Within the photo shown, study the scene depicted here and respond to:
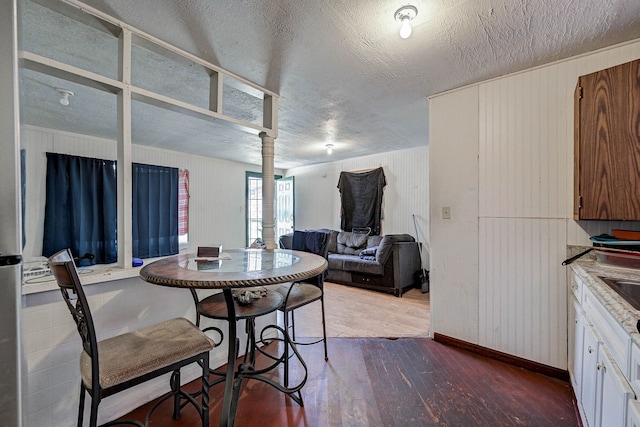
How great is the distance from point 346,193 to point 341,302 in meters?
2.56

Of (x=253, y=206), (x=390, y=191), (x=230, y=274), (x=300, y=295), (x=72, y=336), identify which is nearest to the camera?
(x=230, y=274)

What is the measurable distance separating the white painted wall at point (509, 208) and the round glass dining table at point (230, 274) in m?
1.55

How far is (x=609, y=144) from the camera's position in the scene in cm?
161

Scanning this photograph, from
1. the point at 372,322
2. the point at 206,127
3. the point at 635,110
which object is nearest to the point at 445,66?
the point at 635,110

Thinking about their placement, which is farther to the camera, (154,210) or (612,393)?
(154,210)

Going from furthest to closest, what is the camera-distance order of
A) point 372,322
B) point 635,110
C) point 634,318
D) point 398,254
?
point 398,254, point 372,322, point 635,110, point 634,318

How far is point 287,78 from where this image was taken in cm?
226

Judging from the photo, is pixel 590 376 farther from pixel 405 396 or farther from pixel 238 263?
pixel 238 263

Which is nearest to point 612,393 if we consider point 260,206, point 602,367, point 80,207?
point 602,367

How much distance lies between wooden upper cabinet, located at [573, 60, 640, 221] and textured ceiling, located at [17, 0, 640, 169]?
35cm

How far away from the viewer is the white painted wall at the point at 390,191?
4754 mm

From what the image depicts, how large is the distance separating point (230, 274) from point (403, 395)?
4.73 ft

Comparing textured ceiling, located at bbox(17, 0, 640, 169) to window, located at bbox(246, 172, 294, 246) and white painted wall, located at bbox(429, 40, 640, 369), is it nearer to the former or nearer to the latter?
white painted wall, located at bbox(429, 40, 640, 369)

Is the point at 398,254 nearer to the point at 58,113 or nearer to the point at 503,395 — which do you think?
the point at 503,395
